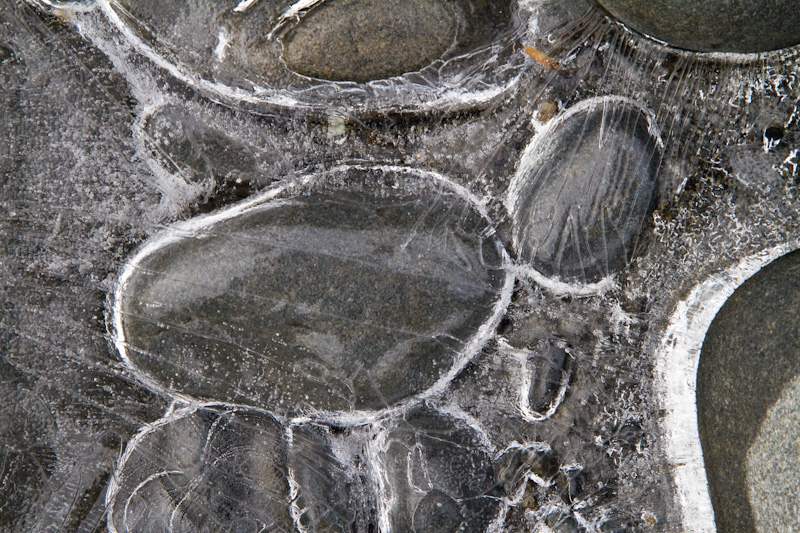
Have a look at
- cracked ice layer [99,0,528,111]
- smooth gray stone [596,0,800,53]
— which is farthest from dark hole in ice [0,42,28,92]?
smooth gray stone [596,0,800,53]

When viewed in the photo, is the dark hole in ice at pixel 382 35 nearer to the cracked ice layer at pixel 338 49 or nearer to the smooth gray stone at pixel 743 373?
the cracked ice layer at pixel 338 49

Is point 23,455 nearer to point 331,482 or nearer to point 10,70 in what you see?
point 331,482

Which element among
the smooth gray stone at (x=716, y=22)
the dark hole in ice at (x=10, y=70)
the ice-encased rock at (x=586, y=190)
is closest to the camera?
the smooth gray stone at (x=716, y=22)

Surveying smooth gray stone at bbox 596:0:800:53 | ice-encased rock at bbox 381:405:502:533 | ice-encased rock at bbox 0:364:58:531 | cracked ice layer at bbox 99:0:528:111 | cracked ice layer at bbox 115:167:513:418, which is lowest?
ice-encased rock at bbox 0:364:58:531

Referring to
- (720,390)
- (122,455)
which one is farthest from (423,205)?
(122,455)

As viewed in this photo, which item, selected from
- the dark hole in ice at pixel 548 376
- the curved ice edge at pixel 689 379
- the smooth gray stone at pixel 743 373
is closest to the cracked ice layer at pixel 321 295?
the dark hole in ice at pixel 548 376

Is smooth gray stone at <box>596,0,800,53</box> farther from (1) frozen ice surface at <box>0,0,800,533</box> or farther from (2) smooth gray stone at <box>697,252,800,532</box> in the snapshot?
(2) smooth gray stone at <box>697,252,800,532</box>

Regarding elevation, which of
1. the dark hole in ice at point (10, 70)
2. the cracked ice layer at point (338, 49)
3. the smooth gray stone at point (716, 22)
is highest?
the smooth gray stone at point (716, 22)
